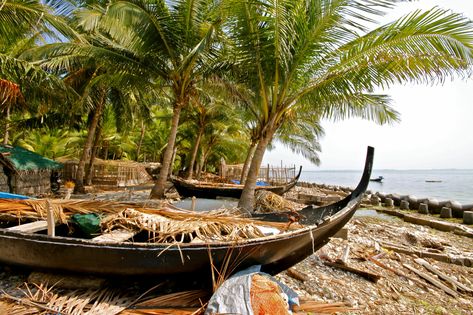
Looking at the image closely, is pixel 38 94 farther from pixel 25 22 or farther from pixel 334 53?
pixel 334 53

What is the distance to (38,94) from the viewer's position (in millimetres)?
7051

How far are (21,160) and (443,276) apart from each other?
12.5 meters

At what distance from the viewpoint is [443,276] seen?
13.3 feet

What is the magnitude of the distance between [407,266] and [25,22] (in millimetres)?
9494

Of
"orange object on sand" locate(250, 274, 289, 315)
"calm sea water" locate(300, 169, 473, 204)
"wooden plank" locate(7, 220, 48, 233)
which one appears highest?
"wooden plank" locate(7, 220, 48, 233)

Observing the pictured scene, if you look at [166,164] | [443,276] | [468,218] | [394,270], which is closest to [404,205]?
[468,218]

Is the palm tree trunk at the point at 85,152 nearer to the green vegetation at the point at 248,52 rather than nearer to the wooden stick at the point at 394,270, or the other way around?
the green vegetation at the point at 248,52

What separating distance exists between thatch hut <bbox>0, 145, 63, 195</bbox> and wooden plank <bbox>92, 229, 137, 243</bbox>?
8277 mm

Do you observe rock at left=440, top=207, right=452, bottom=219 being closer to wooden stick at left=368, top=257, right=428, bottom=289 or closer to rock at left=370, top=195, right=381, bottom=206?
rock at left=370, top=195, right=381, bottom=206

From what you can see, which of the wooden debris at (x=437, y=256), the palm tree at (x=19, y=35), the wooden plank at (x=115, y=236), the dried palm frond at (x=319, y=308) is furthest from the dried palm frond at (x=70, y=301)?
the wooden debris at (x=437, y=256)

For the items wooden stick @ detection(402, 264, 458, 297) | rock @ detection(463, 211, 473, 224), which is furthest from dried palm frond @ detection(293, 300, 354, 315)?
rock @ detection(463, 211, 473, 224)

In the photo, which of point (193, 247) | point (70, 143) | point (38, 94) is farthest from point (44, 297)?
point (70, 143)

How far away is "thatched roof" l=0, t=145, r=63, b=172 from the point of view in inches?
335

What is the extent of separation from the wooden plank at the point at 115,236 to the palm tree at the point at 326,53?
3.50 metres
